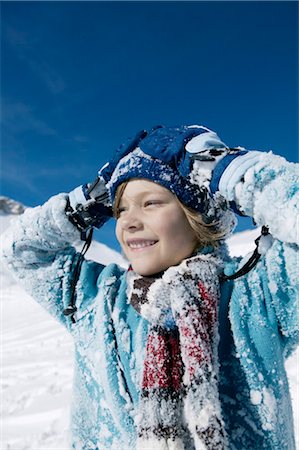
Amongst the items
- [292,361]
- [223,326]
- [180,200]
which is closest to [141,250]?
[180,200]

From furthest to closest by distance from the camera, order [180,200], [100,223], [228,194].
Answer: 1. [100,223]
2. [180,200]
3. [228,194]

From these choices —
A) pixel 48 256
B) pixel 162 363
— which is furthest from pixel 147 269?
pixel 48 256

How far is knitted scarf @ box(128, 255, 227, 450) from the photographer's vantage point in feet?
4.59

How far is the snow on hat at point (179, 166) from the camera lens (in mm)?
1528

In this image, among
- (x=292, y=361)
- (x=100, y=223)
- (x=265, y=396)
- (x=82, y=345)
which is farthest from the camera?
(x=292, y=361)

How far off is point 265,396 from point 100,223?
0.92 meters

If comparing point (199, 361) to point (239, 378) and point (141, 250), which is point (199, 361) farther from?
point (141, 250)

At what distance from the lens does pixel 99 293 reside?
1.85 metres

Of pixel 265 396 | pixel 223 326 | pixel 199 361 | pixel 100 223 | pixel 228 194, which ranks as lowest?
pixel 265 396

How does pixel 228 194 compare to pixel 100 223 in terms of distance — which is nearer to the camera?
pixel 228 194

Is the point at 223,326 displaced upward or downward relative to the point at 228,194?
downward

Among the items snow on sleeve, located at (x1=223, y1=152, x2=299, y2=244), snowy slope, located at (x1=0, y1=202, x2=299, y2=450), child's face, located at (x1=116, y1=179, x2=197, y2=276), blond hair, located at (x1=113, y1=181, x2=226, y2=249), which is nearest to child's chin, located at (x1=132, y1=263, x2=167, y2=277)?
child's face, located at (x1=116, y1=179, x2=197, y2=276)

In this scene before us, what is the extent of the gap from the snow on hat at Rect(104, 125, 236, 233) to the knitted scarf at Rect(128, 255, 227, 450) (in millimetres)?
209

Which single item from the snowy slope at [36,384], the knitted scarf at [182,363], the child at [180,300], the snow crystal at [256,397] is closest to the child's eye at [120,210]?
the child at [180,300]
